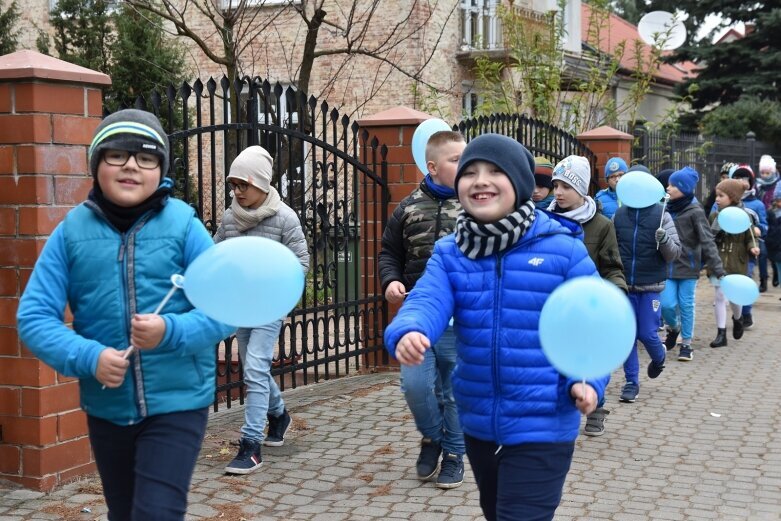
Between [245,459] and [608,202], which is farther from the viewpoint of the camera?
[608,202]

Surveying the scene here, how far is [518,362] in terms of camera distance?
327cm

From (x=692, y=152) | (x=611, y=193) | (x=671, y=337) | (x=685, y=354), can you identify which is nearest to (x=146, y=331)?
(x=611, y=193)

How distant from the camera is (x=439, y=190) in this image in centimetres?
544

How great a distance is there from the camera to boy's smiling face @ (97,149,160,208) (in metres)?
3.20

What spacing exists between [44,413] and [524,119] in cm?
698

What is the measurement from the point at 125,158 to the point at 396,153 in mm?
5573

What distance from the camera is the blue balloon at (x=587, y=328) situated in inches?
111

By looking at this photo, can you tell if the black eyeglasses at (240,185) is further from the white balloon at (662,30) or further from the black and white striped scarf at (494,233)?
the white balloon at (662,30)

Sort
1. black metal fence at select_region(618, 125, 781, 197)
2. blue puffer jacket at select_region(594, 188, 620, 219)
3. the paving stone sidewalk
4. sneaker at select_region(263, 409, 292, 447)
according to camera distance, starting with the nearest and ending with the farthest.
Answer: the paving stone sidewalk < sneaker at select_region(263, 409, 292, 447) < blue puffer jacket at select_region(594, 188, 620, 219) < black metal fence at select_region(618, 125, 781, 197)

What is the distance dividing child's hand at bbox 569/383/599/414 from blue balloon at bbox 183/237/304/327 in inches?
38.2

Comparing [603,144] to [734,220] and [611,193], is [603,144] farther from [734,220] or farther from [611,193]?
[611,193]

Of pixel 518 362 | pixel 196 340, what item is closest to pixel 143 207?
pixel 196 340

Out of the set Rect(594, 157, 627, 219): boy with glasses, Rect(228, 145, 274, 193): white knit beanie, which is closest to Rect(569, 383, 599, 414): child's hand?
Rect(228, 145, 274, 193): white knit beanie

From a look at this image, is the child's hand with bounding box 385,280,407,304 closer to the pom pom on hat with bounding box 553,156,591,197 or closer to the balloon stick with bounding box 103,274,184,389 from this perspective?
the pom pom on hat with bounding box 553,156,591,197
